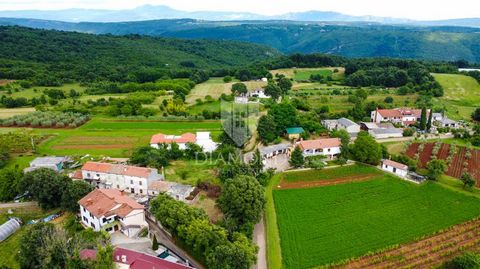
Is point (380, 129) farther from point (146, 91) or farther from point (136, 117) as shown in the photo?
point (146, 91)

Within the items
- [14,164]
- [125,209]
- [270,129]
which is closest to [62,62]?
[14,164]

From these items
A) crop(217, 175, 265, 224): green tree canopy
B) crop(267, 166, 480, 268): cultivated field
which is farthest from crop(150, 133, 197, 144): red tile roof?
crop(217, 175, 265, 224): green tree canopy

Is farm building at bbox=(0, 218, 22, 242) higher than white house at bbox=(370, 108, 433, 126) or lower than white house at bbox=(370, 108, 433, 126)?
lower

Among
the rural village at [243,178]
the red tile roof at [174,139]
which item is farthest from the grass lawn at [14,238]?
the red tile roof at [174,139]

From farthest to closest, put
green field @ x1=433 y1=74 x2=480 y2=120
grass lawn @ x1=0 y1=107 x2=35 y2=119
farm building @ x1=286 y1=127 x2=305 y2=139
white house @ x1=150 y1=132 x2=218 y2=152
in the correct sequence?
1. green field @ x1=433 y1=74 x2=480 y2=120
2. grass lawn @ x1=0 y1=107 x2=35 y2=119
3. farm building @ x1=286 y1=127 x2=305 y2=139
4. white house @ x1=150 y1=132 x2=218 y2=152

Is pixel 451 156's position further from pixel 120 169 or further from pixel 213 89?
pixel 213 89

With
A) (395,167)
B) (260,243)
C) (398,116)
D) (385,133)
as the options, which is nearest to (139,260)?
(260,243)

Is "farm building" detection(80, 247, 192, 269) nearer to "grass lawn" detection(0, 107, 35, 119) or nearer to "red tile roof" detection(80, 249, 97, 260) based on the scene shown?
"red tile roof" detection(80, 249, 97, 260)
